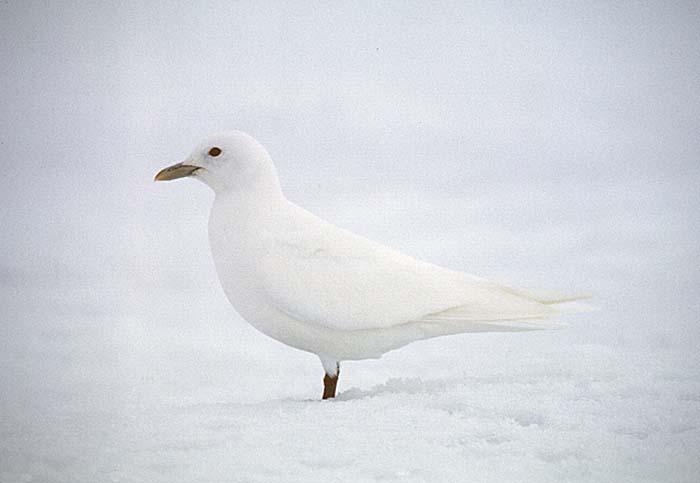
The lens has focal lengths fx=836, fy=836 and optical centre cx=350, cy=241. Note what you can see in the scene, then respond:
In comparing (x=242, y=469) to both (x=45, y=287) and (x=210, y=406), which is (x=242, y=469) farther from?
(x=45, y=287)

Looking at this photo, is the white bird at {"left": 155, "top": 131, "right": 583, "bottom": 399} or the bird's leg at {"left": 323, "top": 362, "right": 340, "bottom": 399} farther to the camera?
the bird's leg at {"left": 323, "top": 362, "right": 340, "bottom": 399}

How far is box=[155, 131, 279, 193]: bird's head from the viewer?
2168 mm

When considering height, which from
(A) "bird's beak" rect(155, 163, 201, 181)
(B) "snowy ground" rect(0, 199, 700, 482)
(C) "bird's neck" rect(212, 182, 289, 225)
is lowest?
(B) "snowy ground" rect(0, 199, 700, 482)

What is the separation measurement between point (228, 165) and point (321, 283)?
40 cm

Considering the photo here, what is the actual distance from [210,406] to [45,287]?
693 mm

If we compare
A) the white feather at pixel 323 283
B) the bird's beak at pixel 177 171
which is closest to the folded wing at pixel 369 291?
the white feather at pixel 323 283

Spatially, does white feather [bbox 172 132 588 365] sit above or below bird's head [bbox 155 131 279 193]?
below

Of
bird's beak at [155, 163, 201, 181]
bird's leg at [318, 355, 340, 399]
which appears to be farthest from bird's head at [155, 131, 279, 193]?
bird's leg at [318, 355, 340, 399]

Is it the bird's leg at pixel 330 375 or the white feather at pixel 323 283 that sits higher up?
the white feather at pixel 323 283

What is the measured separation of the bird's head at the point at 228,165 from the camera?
2168 mm

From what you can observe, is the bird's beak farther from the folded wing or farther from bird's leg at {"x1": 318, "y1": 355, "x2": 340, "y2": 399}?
bird's leg at {"x1": 318, "y1": 355, "x2": 340, "y2": 399}

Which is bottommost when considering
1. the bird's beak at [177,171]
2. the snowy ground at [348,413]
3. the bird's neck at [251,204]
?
the snowy ground at [348,413]

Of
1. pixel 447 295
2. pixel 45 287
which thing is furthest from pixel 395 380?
pixel 45 287

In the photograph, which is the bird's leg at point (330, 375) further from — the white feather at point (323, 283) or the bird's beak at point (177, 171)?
the bird's beak at point (177, 171)
